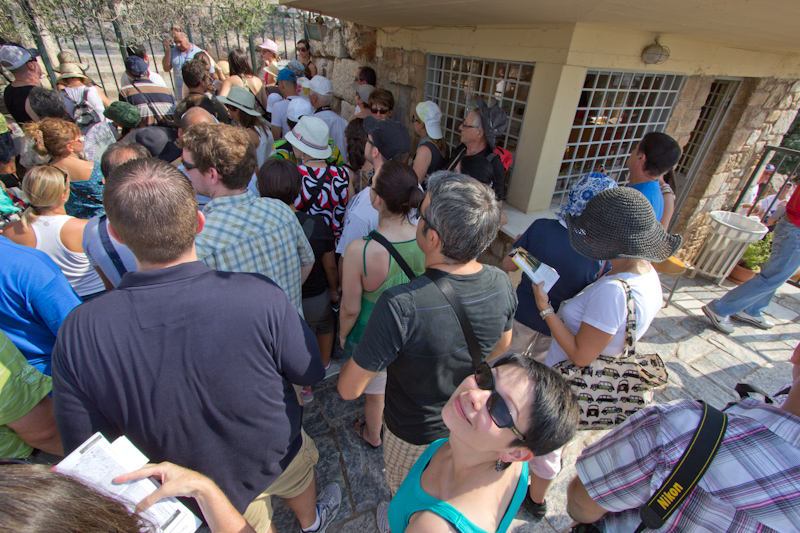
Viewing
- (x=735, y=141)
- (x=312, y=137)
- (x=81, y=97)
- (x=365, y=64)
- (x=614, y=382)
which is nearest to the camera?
(x=614, y=382)

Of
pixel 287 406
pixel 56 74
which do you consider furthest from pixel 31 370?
pixel 56 74

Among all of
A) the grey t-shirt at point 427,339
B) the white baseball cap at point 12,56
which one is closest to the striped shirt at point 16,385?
the grey t-shirt at point 427,339

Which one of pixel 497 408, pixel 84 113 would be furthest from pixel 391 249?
pixel 84 113

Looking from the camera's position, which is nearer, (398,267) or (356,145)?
(398,267)

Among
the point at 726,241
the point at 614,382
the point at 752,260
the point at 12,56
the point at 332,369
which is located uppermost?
the point at 12,56

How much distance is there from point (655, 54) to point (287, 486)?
4.40 metres

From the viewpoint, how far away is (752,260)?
175 inches

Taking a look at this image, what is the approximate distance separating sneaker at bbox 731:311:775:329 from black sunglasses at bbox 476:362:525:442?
175 inches

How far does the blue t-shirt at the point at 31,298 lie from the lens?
4.18ft

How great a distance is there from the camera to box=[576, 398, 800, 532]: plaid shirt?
86cm

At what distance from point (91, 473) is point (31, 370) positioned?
0.80 metres

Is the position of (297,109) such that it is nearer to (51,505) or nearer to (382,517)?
(382,517)

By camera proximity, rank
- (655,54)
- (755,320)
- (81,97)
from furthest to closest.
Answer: (81,97)
(755,320)
(655,54)

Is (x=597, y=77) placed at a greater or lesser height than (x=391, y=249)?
greater
